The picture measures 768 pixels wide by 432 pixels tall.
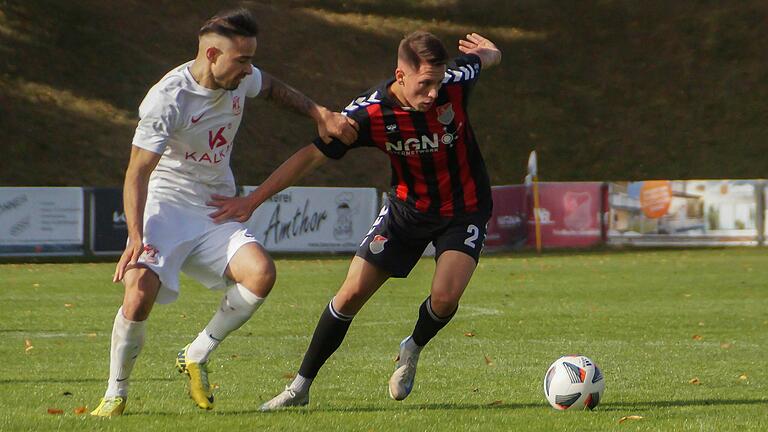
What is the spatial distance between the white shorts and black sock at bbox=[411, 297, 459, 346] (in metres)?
1.20

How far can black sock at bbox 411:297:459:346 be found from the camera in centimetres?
772

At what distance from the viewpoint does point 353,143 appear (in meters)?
7.50

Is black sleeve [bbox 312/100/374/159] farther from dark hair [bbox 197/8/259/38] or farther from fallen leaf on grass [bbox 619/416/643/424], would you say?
fallen leaf on grass [bbox 619/416/643/424]

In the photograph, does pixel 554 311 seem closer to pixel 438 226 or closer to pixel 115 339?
pixel 438 226

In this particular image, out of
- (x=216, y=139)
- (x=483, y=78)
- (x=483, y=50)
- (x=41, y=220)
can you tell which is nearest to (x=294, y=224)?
(x=41, y=220)

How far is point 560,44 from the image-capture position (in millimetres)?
46344

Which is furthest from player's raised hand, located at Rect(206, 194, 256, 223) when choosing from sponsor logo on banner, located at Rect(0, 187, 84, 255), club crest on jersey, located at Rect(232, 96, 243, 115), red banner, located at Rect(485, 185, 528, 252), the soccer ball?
red banner, located at Rect(485, 185, 528, 252)

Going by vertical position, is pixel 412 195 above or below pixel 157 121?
below

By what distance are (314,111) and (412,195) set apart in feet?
2.67

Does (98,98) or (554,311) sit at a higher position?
(98,98)

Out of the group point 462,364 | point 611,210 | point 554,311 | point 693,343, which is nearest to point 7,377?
point 462,364

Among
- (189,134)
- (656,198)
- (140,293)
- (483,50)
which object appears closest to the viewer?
(140,293)

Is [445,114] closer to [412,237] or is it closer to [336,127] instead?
[336,127]

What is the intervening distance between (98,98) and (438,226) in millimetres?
29059
